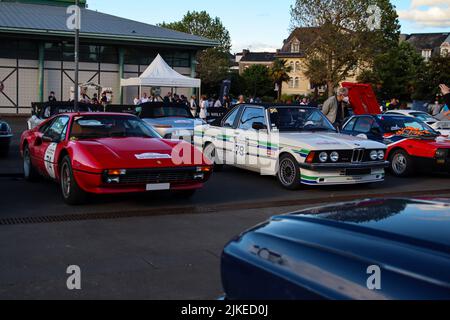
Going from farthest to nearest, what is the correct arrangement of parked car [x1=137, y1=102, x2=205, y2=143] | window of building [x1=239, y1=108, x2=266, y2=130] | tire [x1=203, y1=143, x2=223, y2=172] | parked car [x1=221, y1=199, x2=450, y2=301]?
1. parked car [x1=137, y1=102, x2=205, y2=143]
2. tire [x1=203, y1=143, x2=223, y2=172]
3. window of building [x1=239, y1=108, x2=266, y2=130]
4. parked car [x1=221, y1=199, x2=450, y2=301]

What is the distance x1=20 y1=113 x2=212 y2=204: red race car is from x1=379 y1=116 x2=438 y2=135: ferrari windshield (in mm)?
6064

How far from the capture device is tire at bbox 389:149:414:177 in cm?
1210

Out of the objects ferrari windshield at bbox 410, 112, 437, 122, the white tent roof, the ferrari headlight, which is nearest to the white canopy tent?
the white tent roof

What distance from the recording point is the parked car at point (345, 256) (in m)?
2.13

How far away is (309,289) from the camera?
228 cm

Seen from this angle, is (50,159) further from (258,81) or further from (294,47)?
(294,47)

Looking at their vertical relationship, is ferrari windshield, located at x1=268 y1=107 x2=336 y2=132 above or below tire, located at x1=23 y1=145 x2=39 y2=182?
above

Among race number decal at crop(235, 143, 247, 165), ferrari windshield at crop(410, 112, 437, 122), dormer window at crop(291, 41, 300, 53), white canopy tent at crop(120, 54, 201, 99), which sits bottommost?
race number decal at crop(235, 143, 247, 165)

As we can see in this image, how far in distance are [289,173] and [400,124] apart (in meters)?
4.23

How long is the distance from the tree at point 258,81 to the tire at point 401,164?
240 feet

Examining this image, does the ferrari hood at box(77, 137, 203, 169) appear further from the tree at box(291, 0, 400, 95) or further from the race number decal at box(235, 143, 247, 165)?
the tree at box(291, 0, 400, 95)

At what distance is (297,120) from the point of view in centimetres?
1105

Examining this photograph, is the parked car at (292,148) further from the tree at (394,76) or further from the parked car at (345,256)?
the tree at (394,76)
